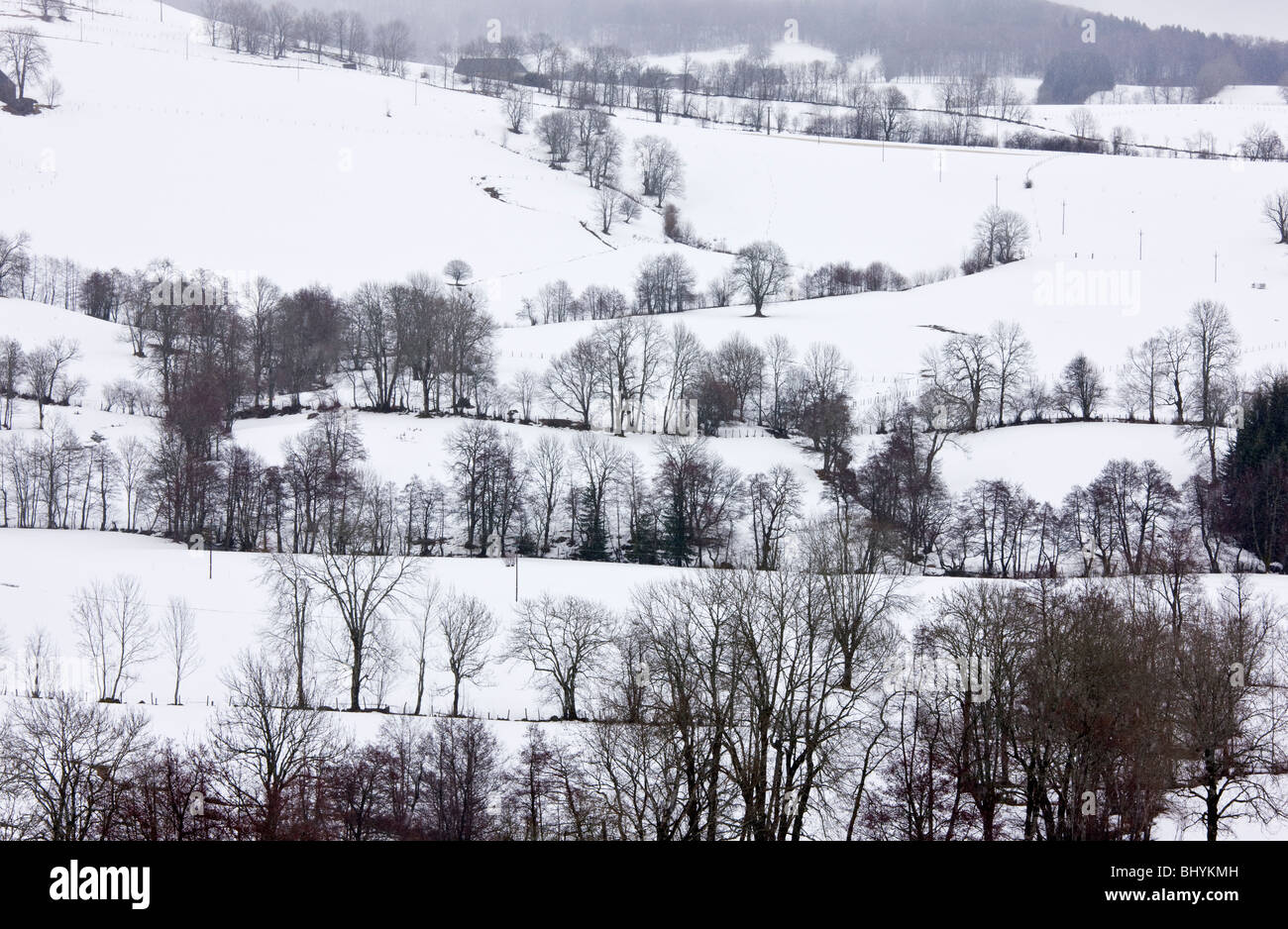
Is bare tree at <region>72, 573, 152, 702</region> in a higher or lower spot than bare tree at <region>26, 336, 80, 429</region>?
lower

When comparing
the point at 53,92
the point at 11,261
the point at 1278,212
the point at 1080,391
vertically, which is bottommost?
the point at 1080,391

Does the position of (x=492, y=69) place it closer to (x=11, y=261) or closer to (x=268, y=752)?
(x=11, y=261)

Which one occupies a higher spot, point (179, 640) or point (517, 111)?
point (517, 111)

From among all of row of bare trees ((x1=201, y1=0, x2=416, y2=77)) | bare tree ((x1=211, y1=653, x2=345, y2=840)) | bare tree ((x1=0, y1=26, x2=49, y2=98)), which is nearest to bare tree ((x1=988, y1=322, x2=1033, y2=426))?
bare tree ((x1=211, y1=653, x2=345, y2=840))

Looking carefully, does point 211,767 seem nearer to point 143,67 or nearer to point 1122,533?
point 1122,533

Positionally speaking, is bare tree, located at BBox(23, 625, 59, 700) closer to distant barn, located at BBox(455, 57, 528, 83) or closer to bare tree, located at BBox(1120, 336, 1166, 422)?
bare tree, located at BBox(1120, 336, 1166, 422)

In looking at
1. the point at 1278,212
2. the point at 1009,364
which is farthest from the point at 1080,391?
the point at 1278,212

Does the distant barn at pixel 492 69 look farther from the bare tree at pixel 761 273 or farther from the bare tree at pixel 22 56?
the bare tree at pixel 761 273
